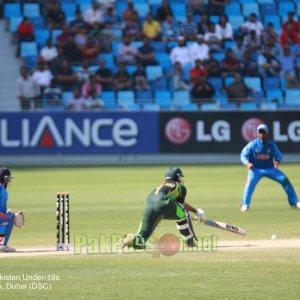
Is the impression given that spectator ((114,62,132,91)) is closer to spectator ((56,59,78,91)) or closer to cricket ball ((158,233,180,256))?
spectator ((56,59,78,91))

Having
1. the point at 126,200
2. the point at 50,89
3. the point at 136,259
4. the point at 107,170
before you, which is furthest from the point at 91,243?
the point at 50,89

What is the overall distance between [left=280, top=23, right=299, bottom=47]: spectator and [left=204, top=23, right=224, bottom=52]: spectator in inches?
89.5

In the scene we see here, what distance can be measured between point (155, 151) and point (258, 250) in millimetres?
17715

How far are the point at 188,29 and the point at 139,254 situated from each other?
20891mm

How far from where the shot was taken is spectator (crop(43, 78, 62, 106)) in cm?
3045

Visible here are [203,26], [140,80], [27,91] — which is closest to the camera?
[27,91]

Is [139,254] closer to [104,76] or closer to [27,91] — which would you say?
[27,91]

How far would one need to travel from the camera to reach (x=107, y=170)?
28781 mm

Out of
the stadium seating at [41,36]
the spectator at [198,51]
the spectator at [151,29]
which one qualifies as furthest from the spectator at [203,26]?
the stadium seating at [41,36]

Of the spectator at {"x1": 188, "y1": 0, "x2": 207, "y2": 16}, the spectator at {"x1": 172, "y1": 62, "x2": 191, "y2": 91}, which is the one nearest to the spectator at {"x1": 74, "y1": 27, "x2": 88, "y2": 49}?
the spectator at {"x1": 172, "y1": 62, "x2": 191, "y2": 91}

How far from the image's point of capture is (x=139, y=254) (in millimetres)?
13406

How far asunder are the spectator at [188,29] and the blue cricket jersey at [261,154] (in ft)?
48.0

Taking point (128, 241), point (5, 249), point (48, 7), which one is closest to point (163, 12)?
point (48, 7)

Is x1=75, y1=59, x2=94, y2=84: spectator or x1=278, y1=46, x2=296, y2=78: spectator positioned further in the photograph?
x1=278, y1=46, x2=296, y2=78: spectator
